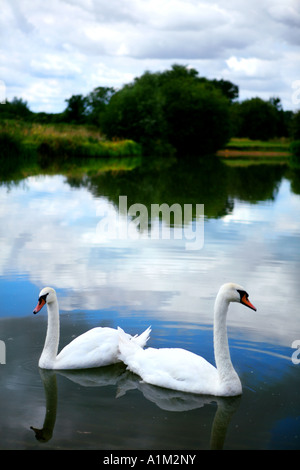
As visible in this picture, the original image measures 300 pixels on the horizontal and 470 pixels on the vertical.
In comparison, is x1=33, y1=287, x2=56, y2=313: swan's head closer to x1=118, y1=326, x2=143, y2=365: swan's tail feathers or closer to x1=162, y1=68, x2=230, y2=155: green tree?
x1=118, y1=326, x2=143, y2=365: swan's tail feathers

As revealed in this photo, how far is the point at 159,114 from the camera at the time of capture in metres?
57.0

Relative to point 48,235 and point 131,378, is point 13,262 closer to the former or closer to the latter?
point 48,235

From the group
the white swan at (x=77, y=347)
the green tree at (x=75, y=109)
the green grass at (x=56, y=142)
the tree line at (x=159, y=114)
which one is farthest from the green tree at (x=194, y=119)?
the white swan at (x=77, y=347)

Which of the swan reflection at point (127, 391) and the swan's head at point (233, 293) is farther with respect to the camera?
the swan's head at point (233, 293)

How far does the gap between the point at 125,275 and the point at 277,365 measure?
3.64 metres

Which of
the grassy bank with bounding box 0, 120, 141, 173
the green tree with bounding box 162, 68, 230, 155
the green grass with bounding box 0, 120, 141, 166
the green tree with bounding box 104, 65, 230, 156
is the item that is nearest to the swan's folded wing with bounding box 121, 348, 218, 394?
the grassy bank with bounding box 0, 120, 141, 173

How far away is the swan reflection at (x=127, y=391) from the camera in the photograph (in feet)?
15.9

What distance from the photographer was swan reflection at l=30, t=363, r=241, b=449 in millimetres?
4855

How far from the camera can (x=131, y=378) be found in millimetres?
5930

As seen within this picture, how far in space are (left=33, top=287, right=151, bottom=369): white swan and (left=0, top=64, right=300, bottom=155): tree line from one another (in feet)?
142

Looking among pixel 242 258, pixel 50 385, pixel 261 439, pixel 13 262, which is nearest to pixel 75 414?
pixel 50 385

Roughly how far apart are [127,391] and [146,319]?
5.65 ft

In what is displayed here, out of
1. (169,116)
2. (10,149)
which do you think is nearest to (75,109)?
(169,116)

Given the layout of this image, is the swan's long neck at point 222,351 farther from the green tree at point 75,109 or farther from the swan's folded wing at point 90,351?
the green tree at point 75,109
